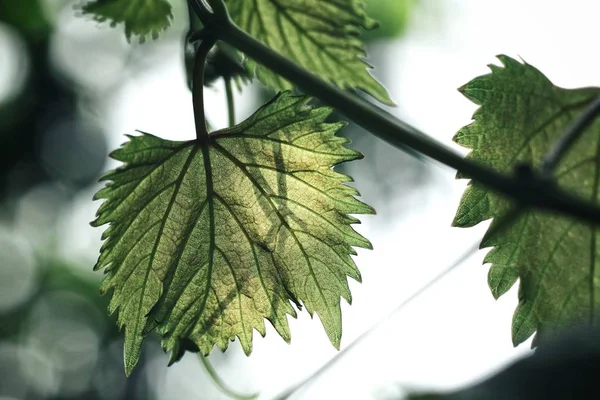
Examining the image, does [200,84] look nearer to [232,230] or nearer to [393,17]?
[232,230]

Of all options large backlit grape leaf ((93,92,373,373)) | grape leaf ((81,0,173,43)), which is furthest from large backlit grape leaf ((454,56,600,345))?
grape leaf ((81,0,173,43))

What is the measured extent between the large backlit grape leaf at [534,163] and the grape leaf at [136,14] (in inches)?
15.1

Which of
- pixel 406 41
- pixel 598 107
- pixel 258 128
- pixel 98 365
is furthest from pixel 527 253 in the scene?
pixel 98 365

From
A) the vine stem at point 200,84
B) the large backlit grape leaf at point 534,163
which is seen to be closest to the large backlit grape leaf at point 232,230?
the vine stem at point 200,84

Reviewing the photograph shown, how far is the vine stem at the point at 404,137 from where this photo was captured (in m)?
0.37

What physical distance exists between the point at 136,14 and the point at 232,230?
306 millimetres

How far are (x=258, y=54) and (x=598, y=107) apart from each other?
0.24 metres

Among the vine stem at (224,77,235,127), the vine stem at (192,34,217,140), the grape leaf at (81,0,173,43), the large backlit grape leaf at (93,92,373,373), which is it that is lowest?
the large backlit grape leaf at (93,92,373,373)

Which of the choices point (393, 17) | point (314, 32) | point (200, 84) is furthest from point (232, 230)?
point (393, 17)

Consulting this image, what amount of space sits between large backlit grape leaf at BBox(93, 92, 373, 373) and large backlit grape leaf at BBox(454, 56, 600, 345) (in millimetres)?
119

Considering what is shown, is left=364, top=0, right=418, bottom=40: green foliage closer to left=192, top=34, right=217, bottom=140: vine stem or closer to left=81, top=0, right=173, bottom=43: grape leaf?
left=81, top=0, right=173, bottom=43: grape leaf

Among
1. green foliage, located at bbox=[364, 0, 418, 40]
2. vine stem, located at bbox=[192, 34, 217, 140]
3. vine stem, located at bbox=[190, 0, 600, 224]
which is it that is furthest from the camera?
green foliage, located at bbox=[364, 0, 418, 40]

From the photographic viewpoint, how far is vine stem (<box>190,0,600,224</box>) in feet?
1.20

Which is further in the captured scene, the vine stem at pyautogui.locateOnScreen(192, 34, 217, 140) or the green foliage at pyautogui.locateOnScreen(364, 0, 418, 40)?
the green foliage at pyautogui.locateOnScreen(364, 0, 418, 40)
